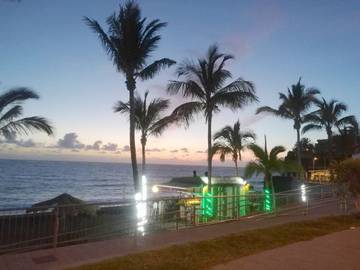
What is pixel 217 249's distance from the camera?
30.7 ft

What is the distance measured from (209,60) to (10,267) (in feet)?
51.0

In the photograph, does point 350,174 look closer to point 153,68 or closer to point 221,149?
point 153,68

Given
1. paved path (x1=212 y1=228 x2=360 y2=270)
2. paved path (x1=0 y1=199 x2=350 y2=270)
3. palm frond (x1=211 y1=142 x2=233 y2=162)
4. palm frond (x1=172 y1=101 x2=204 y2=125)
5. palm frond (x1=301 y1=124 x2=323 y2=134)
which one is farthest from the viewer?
palm frond (x1=301 y1=124 x2=323 y2=134)

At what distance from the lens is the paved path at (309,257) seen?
8023 millimetres

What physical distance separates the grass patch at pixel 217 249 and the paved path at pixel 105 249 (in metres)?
0.49

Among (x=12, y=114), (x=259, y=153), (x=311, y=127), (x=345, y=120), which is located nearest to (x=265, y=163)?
(x=259, y=153)

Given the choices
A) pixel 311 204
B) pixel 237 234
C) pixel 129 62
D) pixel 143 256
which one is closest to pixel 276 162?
pixel 311 204

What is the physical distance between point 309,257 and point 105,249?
452 centimetres

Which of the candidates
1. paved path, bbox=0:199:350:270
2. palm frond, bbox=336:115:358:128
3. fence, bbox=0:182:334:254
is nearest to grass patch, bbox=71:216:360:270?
paved path, bbox=0:199:350:270

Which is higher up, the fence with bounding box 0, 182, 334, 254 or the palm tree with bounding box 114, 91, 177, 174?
the palm tree with bounding box 114, 91, 177, 174

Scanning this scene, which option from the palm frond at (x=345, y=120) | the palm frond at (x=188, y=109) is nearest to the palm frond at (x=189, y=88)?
the palm frond at (x=188, y=109)

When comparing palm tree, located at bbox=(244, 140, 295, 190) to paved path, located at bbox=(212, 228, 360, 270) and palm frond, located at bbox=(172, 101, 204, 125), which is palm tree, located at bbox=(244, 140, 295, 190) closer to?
palm frond, located at bbox=(172, 101, 204, 125)

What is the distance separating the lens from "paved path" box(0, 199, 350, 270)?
782 centimetres

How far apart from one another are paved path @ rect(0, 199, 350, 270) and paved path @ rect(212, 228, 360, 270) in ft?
6.97
